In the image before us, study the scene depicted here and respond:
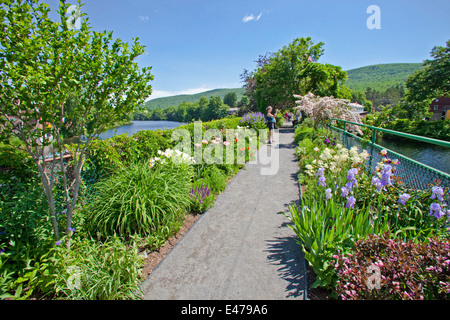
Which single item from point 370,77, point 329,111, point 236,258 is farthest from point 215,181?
point 370,77

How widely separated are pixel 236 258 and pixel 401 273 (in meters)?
1.70

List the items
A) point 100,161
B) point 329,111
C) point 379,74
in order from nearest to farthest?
point 100,161 → point 329,111 → point 379,74

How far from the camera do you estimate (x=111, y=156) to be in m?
3.61

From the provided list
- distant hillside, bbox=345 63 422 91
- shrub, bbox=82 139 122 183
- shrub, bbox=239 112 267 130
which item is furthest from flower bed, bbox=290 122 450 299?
distant hillside, bbox=345 63 422 91

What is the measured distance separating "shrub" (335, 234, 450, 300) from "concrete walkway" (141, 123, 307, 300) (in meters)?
0.60

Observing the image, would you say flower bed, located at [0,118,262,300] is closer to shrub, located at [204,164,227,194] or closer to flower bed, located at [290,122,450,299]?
shrub, located at [204,164,227,194]

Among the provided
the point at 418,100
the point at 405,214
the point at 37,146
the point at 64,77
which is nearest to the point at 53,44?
the point at 64,77

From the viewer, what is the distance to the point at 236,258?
9.14ft

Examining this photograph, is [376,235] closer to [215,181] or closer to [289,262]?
[289,262]

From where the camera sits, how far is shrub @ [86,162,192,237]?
301cm

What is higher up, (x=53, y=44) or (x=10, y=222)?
(x=53, y=44)

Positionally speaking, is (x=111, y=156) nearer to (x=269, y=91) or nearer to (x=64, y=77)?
(x=64, y=77)
